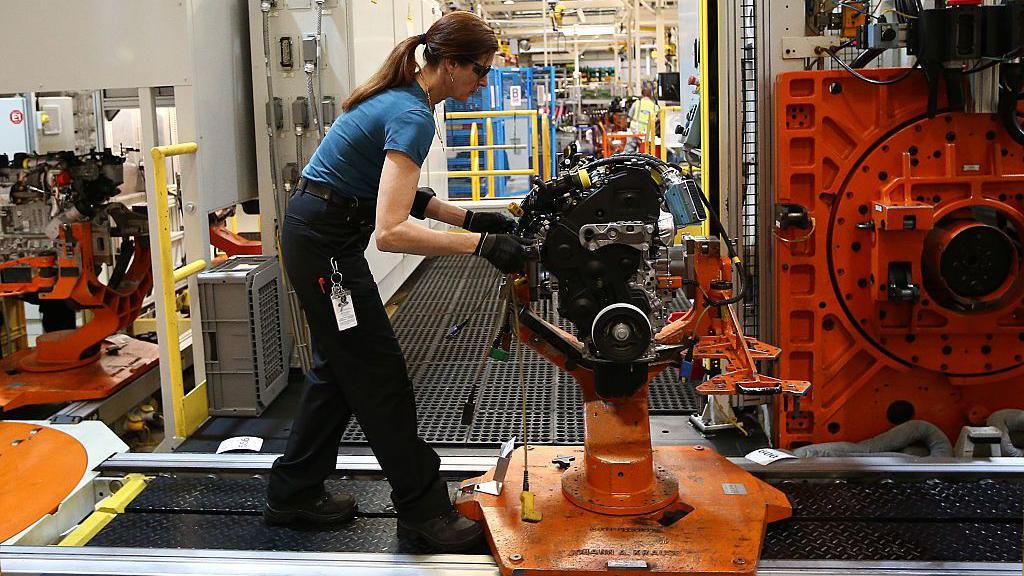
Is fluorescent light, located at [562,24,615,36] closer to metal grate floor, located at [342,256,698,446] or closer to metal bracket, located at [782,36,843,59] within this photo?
metal grate floor, located at [342,256,698,446]

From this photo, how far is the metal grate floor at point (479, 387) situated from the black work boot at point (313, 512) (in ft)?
2.16

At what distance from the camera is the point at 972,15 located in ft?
12.5

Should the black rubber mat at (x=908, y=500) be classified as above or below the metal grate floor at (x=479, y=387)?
below

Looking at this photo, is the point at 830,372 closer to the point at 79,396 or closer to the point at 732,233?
the point at 732,233

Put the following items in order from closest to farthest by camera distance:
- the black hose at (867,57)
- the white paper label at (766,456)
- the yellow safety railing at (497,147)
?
1. the white paper label at (766,456)
2. the black hose at (867,57)
3. the yellow safety railing at (497,147)

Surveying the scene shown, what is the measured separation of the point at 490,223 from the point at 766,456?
5.35 ft

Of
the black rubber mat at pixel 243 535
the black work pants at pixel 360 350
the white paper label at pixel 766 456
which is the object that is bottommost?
the black rubber mat at pixel 243 535

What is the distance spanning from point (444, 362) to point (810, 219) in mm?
2717

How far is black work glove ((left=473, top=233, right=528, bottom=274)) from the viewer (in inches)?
122

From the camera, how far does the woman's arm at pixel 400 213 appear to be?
2.95 meters

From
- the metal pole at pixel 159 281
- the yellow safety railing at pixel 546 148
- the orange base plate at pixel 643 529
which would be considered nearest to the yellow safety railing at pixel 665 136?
the yellow safety railing at pixel 546 148

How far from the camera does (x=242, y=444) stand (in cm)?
464

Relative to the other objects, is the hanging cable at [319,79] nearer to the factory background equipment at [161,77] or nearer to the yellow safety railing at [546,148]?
the factory background equipment at [161,77]

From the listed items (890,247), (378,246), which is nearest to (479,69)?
(378,246)
